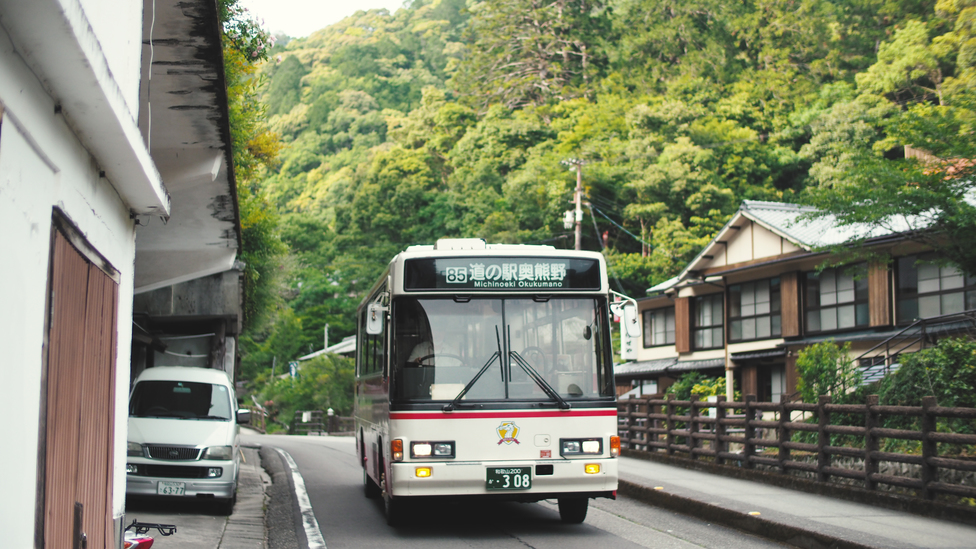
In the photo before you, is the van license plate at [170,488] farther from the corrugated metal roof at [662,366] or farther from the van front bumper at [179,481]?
the corrugated metal roof at [662,366]

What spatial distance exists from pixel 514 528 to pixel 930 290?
17.8 metres

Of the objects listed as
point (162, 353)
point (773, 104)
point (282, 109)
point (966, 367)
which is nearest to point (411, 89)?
point (282, 109)

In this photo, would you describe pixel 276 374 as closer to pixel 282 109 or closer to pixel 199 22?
pixel 282 109

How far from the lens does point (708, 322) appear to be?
33.1 m

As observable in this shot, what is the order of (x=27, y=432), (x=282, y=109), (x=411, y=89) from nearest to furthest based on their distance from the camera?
1. (x=27, y=432)
2. (x=411, y=89)
3. (x=282, y=109)

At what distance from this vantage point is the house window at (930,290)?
72.7 ft

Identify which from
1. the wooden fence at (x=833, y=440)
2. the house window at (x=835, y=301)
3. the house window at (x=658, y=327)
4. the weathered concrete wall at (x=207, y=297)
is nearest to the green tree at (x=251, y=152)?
the weathered concrete wall at (x=207, y=297)

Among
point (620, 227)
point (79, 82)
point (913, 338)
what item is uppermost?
point (620, 227)

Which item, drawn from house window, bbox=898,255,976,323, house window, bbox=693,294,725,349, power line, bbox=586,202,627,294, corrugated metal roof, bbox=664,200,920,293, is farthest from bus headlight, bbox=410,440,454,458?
power line, bbox=586,202,627,294

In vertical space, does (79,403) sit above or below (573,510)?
above

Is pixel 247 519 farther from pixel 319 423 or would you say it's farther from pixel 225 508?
pixel 319 423

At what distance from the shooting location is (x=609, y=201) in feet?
156

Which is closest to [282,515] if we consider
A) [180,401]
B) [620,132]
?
[180,401]

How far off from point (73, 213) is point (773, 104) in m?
50.1
